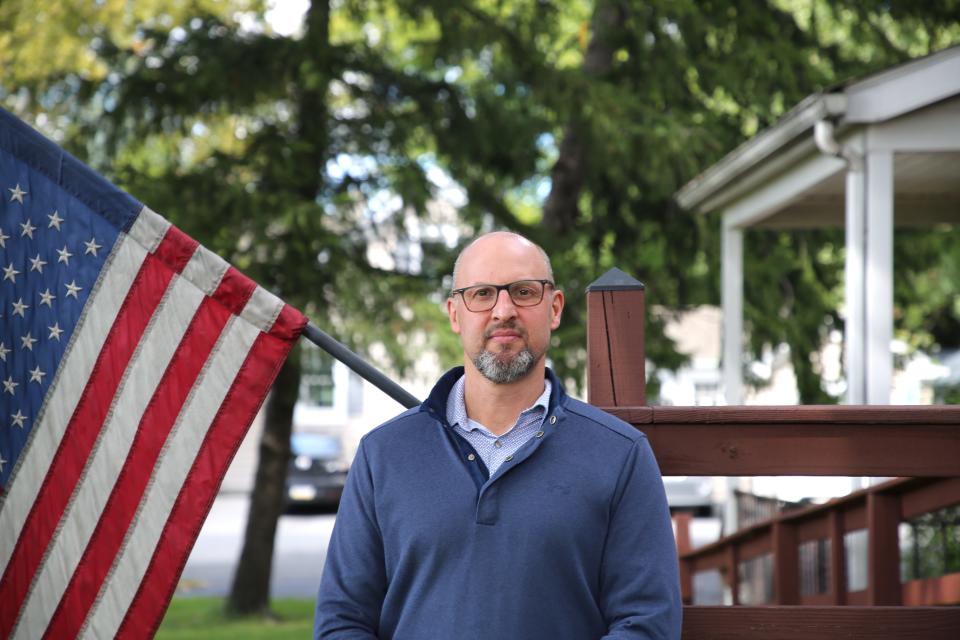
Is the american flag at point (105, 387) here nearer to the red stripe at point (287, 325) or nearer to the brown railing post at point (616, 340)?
the red stripe at point (287, 325)

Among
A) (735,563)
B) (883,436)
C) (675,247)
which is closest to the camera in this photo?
(883,436)

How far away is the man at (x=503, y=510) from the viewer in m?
2.47

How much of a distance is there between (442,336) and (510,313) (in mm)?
7864

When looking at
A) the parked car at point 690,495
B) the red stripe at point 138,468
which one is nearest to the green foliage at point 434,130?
the red stripe at point 138,468

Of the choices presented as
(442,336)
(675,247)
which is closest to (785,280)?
(675,247)

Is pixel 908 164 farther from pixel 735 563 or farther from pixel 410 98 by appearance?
pixel 410 98

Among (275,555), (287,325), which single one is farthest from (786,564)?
(275,555)

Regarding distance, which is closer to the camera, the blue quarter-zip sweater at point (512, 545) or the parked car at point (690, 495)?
the blue quarter-zip sweater at point (512, 545)

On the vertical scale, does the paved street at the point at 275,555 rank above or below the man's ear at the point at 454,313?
below

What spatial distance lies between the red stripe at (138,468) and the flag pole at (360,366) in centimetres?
25

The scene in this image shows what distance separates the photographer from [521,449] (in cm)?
255

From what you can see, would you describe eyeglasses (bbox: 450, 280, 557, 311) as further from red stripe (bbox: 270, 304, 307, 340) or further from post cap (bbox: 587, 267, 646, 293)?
red stripe (bbox: 270, 304, 307, 340)

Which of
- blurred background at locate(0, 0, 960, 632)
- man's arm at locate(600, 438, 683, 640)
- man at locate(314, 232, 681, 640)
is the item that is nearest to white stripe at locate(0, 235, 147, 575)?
man at locate(314, 232, 681, 640)

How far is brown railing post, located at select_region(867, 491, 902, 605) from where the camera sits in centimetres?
429
